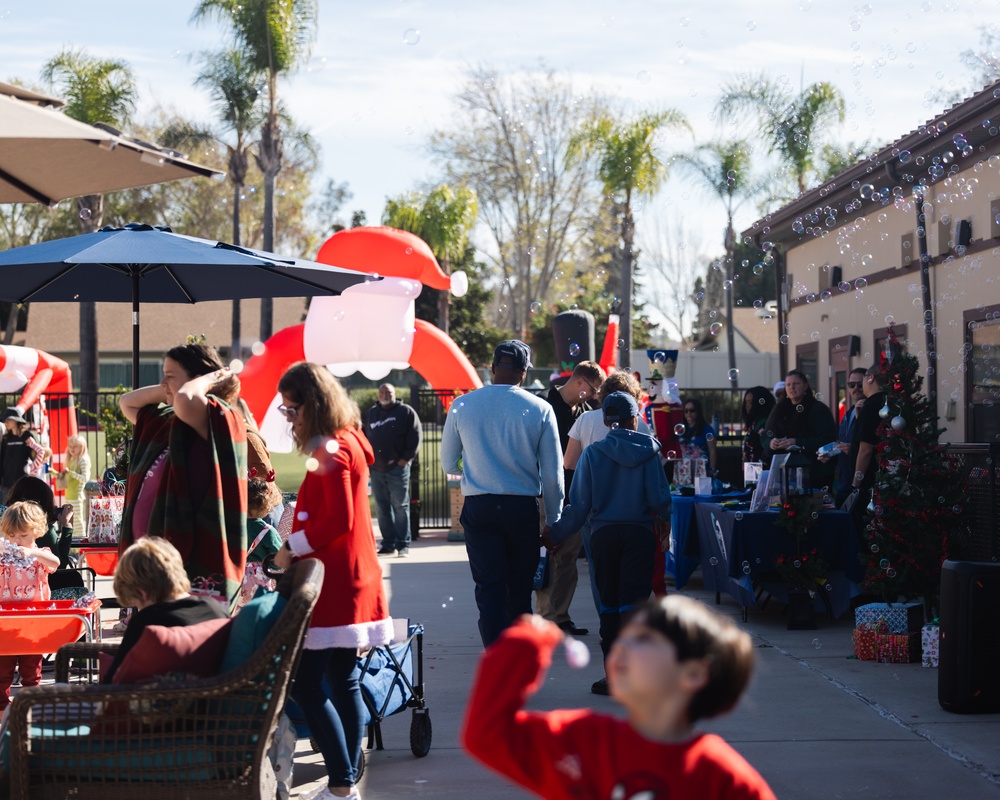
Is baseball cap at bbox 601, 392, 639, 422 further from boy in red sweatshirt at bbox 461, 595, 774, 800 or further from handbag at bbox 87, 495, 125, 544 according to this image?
boy in red sweatshirt at bbox 461, 595, 774, 800

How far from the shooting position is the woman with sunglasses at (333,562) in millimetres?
4270

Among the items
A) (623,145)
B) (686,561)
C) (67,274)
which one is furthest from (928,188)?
(623,145)

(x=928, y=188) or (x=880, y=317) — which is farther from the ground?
(x=928, y=188)

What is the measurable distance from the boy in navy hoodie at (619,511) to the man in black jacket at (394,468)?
21.8 ft

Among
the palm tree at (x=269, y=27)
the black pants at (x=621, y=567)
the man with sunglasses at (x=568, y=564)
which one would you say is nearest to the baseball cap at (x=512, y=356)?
the black pants at (x=621, y=567)

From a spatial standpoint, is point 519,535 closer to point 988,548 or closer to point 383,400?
point 988,548

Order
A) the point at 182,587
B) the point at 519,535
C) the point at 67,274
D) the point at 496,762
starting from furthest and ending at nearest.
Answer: the point at 67,274 < the point at 519,535 < the point at 182,587 < the point at 496,762

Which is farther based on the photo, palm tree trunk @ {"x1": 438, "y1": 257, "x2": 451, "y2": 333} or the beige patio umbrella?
palm tree trunk @ {"x1": 438, "y1": 257, "x2": 451, "y2": 333}

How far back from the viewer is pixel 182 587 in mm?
3750

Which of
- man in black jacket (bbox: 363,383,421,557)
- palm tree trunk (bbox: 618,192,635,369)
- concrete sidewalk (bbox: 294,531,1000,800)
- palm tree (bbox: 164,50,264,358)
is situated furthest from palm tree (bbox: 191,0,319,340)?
concrete sidewalk (bbox: 294,531,1000,800)

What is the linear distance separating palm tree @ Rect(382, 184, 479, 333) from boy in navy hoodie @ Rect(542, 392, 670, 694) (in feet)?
Answer: 104

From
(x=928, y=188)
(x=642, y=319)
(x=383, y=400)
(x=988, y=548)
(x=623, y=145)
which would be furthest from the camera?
(x=642, y=319)

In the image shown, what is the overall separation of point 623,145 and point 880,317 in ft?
51.4

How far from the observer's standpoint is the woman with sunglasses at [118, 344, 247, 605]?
4.28 metres
